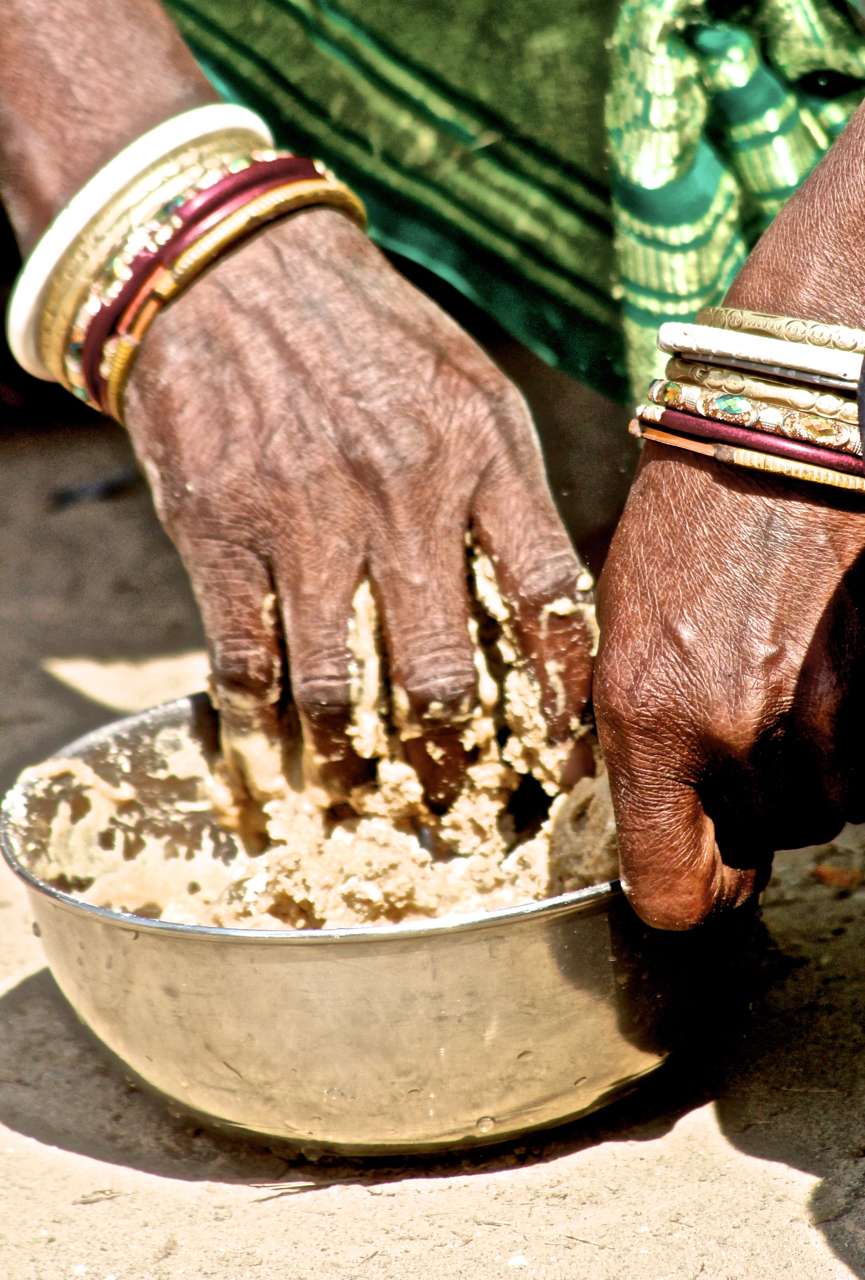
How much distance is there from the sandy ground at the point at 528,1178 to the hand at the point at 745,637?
0.33m

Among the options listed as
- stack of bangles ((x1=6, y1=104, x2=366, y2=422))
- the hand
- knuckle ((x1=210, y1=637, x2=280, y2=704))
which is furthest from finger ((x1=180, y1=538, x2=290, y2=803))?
the hand

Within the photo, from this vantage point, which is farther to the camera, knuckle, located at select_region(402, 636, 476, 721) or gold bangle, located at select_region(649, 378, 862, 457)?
knuckle, located at select_region(402, 636, 476, 721)

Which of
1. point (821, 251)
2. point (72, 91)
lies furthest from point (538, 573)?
point (72, 91)

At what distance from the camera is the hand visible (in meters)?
0.95

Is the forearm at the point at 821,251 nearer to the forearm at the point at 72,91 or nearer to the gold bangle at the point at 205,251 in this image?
the gold bangle at the point at 205,251

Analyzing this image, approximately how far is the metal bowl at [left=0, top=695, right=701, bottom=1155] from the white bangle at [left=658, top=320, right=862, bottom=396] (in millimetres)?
430

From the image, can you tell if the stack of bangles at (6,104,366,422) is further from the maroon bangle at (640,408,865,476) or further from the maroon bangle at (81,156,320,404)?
the maroon bangle at (640,408,865,476)

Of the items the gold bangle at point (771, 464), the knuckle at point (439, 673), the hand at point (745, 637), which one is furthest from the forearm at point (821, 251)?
the knuckle at point (439, 673)

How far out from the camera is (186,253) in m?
1.33

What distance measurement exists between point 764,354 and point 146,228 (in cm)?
64

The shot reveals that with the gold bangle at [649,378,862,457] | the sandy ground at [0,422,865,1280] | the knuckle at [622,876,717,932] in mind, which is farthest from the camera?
the sandy ground at [0,422,865,1280]

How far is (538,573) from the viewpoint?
1252 millimetres

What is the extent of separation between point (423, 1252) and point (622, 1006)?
260 mm

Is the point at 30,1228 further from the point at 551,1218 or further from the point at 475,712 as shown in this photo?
the point at 475,712
